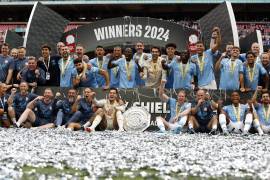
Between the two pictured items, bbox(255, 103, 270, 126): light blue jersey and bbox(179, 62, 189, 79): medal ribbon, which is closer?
bbox(255, 103, 270, 126): light blue jersey

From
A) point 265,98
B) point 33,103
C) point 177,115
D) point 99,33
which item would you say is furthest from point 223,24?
point 33,103

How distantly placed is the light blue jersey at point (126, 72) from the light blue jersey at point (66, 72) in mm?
1253

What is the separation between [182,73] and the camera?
535 inches

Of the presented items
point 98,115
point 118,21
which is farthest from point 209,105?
point 118,21

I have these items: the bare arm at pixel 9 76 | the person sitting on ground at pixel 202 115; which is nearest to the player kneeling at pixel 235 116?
the person sitting on ground at pixel 202 115

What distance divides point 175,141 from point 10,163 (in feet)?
13.8

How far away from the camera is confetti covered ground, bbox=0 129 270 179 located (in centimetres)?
585

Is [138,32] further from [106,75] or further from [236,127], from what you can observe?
[236,127]

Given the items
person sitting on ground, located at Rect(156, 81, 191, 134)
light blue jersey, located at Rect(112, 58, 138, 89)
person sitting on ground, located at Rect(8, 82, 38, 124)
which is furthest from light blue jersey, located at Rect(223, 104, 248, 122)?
person sitting on ground, located at Rect(8, 82, 38, 124)

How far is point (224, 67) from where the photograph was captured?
43.9ft

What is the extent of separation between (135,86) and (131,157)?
6731 millimetres

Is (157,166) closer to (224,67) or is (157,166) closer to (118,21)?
(224,67)

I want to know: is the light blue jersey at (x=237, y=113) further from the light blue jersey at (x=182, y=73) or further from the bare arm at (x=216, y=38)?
the bare arm at (x=216, y=38)

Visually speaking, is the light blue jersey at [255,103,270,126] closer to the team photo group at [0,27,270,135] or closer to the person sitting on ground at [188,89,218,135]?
the team photo group at [0,27,270,135]
